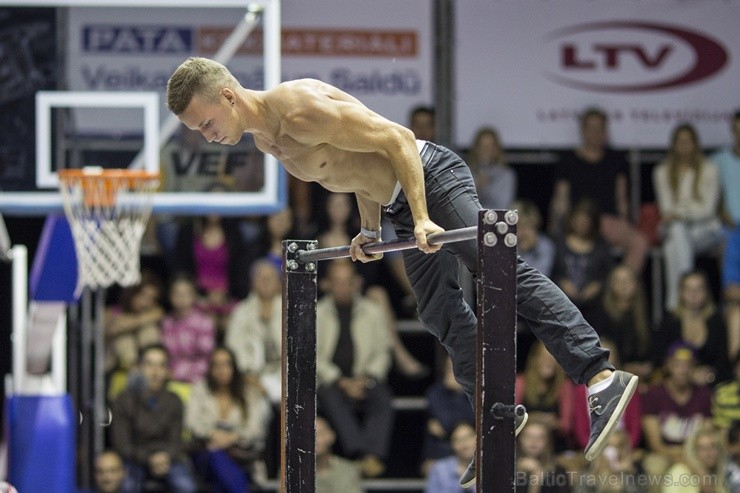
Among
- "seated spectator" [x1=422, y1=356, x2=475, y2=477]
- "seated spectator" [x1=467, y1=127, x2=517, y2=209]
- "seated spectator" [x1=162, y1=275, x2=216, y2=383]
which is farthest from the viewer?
"seated spectator" [x1=467, y1=127, x2=517, y2=209]

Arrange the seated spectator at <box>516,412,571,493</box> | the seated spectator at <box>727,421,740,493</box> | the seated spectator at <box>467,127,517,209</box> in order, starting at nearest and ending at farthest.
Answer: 1. the seated spectator at <box>516,412,571,493</box>
2. the seated spectator at <box>727,421,740,493</box>
3. the seated spectator at <box>467,127,517,209</box>

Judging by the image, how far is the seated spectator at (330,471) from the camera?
10.1 meters

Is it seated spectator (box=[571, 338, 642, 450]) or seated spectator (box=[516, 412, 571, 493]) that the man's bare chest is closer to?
seated spectator (box=[516, 412, 571, 493])

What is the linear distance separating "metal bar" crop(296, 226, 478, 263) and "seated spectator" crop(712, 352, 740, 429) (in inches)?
234

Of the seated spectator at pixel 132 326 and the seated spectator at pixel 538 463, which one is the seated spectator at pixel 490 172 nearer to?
the seated spectator at pixel 538 463

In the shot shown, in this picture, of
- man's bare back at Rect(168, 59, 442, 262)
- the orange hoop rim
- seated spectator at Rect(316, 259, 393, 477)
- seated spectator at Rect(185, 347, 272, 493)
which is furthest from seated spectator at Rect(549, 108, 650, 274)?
man's bare back at Rect(168, 59, 442, 262)

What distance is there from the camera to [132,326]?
10594 millimetres

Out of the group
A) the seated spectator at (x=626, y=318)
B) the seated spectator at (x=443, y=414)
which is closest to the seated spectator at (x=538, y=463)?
the seated spectator at (x=443, y=414)

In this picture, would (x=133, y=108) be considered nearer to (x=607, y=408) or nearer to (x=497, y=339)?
(x=607, y=408)

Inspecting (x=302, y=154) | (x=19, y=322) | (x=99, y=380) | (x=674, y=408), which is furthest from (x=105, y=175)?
(x=674, y=408)

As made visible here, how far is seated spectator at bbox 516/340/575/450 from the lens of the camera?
34.0 feet

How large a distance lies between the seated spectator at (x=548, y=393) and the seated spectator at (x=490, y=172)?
1.52 meters

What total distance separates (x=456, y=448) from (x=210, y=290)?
2.61 m

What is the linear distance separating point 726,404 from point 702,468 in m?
0.72
